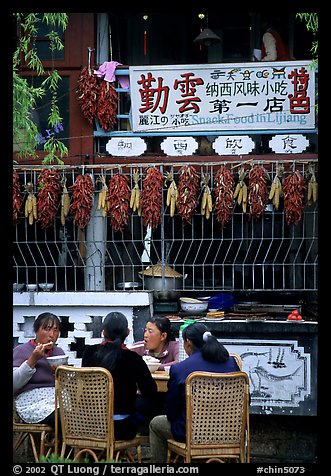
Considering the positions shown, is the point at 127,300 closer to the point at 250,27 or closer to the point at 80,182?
the point at 80,182

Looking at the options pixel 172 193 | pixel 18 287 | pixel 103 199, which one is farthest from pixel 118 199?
pixel 18 287

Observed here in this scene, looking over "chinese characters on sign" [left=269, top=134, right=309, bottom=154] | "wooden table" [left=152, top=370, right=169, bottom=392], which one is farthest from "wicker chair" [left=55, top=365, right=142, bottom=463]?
"chinese characters on sign" [left=269, top=134, right=309, bottom=154]

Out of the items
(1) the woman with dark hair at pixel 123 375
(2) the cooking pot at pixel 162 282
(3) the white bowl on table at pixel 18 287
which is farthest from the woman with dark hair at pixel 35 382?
(2) the cooking pot at pixel 162 282

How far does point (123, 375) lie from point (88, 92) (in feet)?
13.8

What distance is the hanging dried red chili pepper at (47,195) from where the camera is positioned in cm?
891

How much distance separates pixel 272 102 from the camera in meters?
9.11

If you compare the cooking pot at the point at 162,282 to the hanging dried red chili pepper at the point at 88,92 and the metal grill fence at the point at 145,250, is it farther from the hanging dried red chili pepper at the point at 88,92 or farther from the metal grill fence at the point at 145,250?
the hanging dried red chili pepper at the point at 88,92

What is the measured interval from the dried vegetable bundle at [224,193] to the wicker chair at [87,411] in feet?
11.1

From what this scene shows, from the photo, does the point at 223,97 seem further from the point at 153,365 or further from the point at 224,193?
the point at 153,365

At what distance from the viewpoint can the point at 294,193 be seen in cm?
865

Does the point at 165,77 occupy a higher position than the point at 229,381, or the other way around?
the point at 165,77
